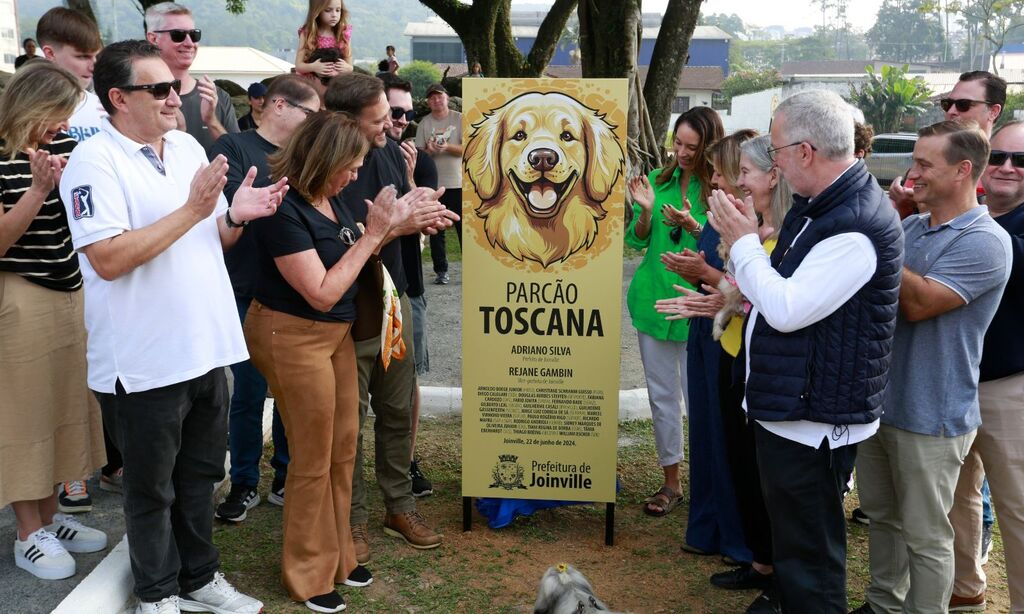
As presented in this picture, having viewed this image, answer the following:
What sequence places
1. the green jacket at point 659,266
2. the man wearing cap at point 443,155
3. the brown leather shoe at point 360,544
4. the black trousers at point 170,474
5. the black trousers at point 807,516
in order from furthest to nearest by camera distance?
the man wearing cap at point 443,155
the green jacket at point 659,266
the brown leather shoe at point 360,544
the black trousers at point 170,474
the black trousers at point 807,516

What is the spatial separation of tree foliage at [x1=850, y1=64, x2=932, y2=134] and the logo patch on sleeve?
38.4 metres

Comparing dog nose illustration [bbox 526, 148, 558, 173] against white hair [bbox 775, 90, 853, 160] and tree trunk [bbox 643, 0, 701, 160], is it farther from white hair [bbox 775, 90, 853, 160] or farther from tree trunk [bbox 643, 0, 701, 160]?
tree trunk [bbox 643, 0, 701, 160]

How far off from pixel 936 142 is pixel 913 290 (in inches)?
22.2

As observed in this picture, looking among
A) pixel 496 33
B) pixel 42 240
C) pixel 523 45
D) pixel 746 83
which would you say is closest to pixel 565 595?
pixel 42 240

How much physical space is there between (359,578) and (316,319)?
1219 mm

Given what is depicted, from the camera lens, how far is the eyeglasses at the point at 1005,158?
3.46m

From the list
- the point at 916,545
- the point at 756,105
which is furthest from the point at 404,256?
the point at 756,105

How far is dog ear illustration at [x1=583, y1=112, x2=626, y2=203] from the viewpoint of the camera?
396 cm

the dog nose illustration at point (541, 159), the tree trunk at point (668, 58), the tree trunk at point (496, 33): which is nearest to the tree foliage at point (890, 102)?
the tree trunk at point (496, 33)

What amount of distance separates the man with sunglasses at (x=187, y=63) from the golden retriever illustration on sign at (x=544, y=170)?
5.16 feet

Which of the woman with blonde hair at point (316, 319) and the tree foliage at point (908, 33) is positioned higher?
the tree foliage at point (908, 33)

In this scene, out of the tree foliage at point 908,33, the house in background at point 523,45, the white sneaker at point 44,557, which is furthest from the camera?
the tree foliage at point 908,33

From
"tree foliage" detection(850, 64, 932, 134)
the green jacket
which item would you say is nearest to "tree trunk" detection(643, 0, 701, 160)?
the green jacket

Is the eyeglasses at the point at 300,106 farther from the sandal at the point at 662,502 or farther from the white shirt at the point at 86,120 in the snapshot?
the sandal at the point at 662,502
